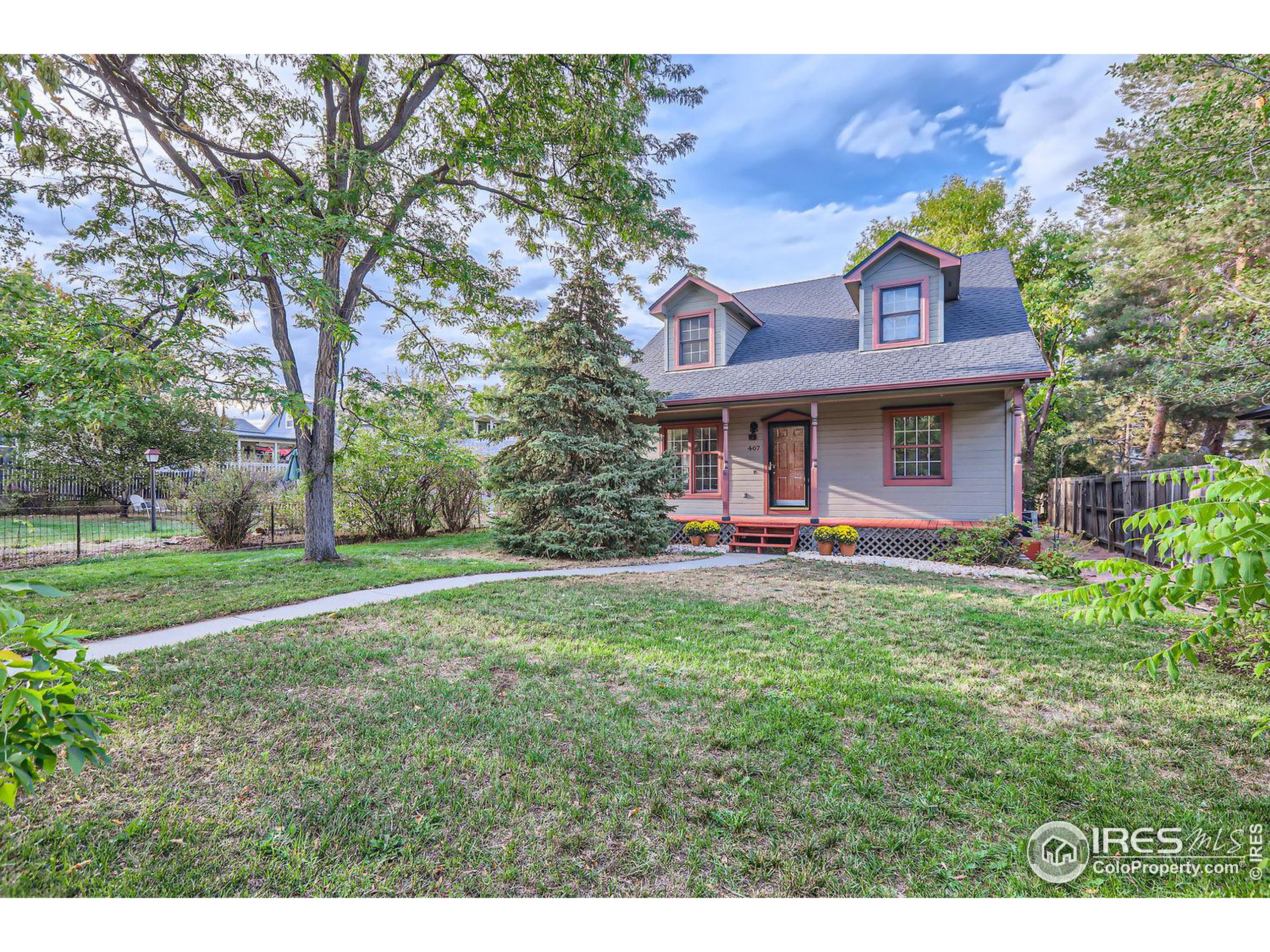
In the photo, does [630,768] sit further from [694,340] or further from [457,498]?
[694,340]

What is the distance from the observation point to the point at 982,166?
4.43 m

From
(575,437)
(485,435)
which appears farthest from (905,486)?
(485,435)

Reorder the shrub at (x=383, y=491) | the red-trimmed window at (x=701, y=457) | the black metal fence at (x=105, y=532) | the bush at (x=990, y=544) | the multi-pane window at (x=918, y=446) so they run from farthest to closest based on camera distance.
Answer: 1. the red-trimmed window at (x=701, y=457)
2. the shrub at (x=383, y=491)
3. the multi-pane window at (x=918, y=446)
4. the bush at (x=990, y=544)
5. the black metal fence at (x=105, y=532)

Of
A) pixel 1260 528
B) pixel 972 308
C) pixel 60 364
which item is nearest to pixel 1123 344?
pixel 972 308

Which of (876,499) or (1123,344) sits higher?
(1123,344)

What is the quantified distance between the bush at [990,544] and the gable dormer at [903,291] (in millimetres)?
3542

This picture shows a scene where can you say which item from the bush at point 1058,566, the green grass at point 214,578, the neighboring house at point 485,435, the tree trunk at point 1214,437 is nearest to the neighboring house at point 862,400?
the bush at point 1058,566

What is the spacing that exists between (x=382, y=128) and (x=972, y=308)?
34.7 feet

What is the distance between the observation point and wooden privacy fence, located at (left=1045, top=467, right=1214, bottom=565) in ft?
25.2

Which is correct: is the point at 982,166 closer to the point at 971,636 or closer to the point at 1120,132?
the point at 971,636

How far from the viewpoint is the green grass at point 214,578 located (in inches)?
187

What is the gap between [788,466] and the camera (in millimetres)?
11125

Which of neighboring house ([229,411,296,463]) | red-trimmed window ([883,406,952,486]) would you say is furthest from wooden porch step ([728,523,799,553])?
neighboring house ([229,411,296,463])

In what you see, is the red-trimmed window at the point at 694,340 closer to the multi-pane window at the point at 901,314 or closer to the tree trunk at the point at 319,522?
the multi-pane window at the point at 901,314
